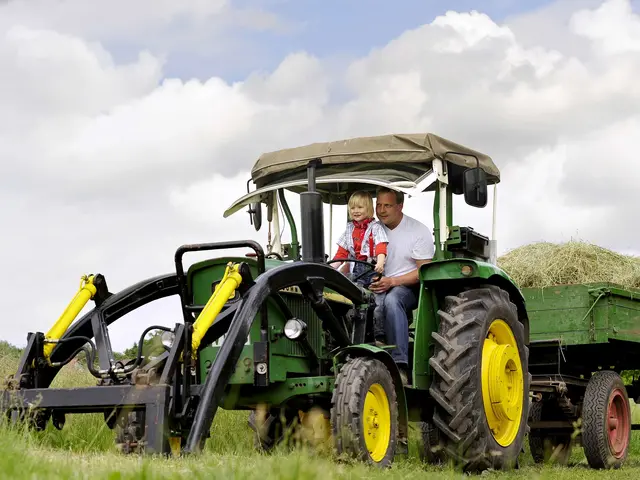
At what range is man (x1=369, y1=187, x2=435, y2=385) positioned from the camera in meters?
7.41

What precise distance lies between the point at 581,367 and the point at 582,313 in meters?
0.91

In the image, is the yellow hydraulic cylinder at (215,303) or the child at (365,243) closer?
the yellow hydraulic cylinder at (215,303)

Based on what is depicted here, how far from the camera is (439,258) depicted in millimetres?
8250

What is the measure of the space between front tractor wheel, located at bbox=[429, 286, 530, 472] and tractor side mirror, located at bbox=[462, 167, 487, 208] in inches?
27.5

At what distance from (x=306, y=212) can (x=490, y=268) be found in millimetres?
1652

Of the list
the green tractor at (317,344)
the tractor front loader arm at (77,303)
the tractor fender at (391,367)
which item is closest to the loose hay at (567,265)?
the green tractor at (317,344)

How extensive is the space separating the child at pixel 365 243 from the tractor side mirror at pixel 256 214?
1058 mm

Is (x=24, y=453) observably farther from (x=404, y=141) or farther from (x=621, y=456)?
(x=621, y=456)

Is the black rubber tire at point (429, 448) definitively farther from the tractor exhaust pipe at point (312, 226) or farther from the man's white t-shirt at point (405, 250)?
the tractor exhaust pipe at point (312, 226)

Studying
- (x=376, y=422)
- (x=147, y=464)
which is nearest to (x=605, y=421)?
(x=376, y=422)

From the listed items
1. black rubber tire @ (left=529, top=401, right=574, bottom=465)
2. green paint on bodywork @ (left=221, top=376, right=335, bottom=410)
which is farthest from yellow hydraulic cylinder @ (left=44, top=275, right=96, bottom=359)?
black rubber tire @ (left=529, top=401, right=574, bottom=465)

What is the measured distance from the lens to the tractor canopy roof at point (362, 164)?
8.12m

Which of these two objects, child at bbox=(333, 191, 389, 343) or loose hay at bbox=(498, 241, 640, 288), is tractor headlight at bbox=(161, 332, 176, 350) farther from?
loose hay at bbox=(498, 241, 640, 288)

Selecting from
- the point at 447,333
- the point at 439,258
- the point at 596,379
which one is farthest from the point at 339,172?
the point at 596,379
